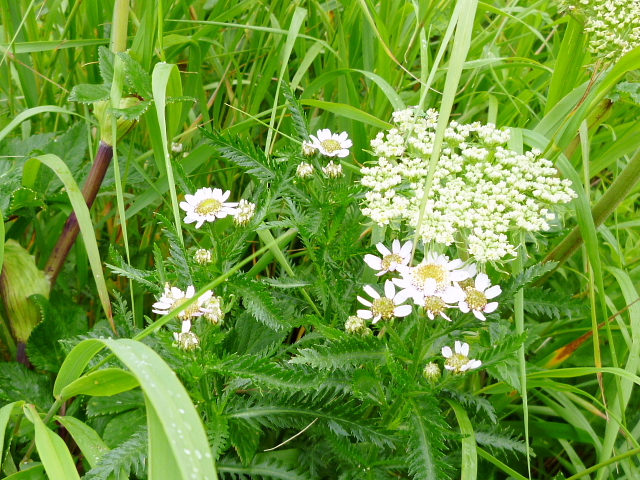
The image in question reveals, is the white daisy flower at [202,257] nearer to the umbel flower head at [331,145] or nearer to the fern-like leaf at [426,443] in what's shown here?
the umbel flower head at [331,145]

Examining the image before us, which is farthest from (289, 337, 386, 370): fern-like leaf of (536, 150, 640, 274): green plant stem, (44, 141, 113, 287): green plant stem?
(44, 141, 113, 287): green plant stem

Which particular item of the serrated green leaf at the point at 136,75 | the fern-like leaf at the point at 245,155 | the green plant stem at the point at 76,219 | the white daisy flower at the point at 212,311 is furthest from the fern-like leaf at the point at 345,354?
the green plant stem at the point at 76,219

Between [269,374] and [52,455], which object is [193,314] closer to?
[269,374]

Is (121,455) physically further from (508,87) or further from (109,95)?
(508,87)

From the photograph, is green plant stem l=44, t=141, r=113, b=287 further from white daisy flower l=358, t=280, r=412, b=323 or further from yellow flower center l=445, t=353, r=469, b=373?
yellow flower center l=445, t=353, r=469, b=373

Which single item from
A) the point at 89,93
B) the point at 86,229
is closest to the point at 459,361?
the point at 86,229

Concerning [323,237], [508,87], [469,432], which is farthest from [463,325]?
[508,87]
